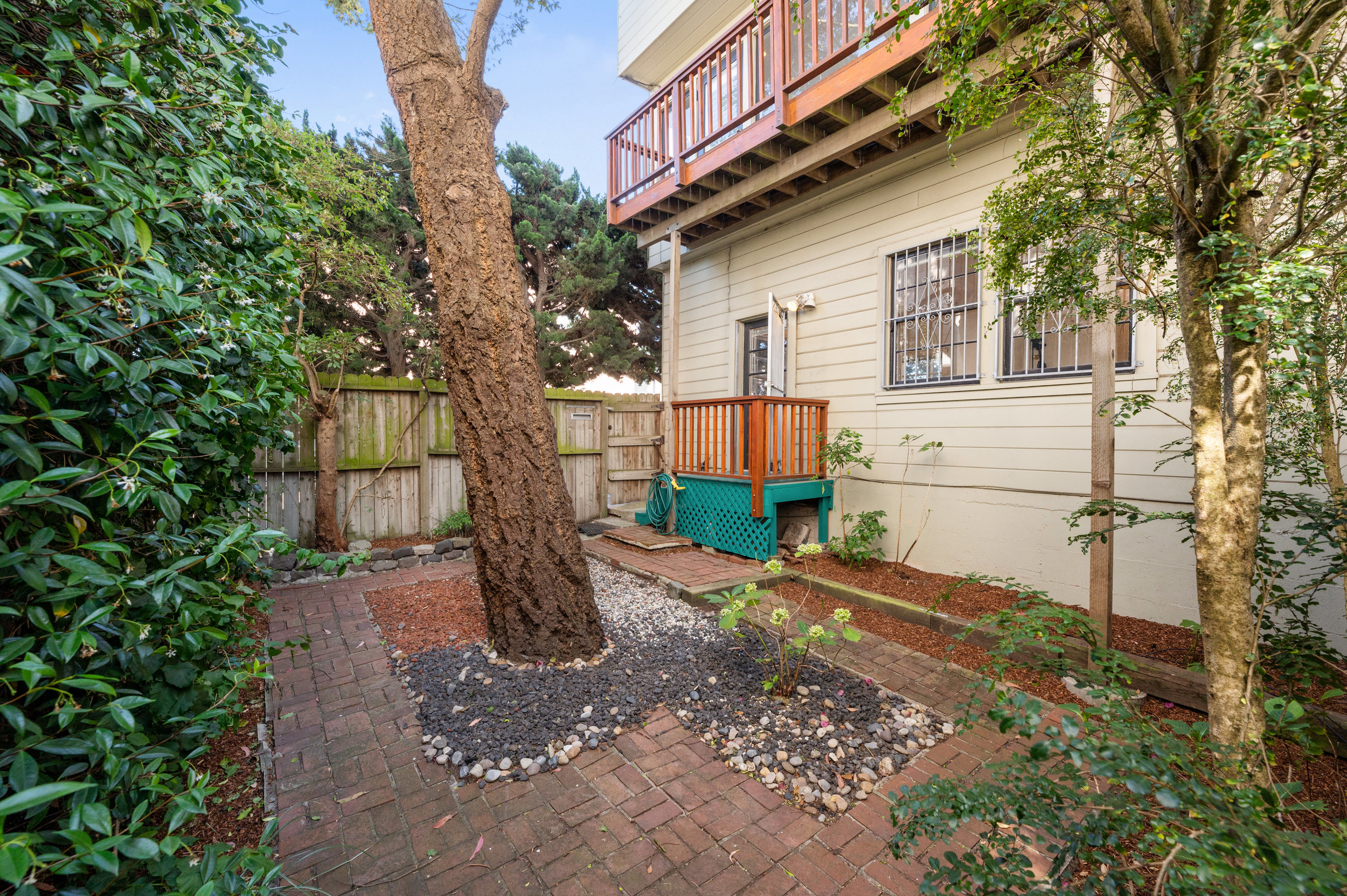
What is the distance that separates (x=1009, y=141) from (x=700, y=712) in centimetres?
482

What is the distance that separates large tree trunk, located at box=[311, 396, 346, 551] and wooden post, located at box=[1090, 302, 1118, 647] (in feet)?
19.6

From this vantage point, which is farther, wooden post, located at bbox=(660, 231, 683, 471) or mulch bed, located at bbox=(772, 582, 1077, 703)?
wooden post, located at bbox=(660, 231, 683, 471)

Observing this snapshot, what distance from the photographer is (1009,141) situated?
4090mm

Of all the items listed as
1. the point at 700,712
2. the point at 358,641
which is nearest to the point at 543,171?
the point at 358,641

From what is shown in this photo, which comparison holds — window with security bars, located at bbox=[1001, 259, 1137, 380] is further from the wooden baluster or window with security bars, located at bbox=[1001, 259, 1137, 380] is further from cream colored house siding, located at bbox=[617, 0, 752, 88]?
cream colored house siding, located at bbox=[617, 0, 752, 88]

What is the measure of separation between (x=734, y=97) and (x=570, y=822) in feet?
23.8

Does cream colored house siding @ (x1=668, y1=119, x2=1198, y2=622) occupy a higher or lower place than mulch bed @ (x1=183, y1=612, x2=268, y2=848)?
higher

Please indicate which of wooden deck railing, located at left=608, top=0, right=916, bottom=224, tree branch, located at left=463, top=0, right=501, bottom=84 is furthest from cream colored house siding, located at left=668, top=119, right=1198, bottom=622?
tree branch, located at left=463, top=0, right=501, bottom=84

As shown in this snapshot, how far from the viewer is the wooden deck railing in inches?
171

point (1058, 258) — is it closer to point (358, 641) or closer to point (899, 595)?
point (899, 595)

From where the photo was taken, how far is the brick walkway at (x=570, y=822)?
5.10 ft

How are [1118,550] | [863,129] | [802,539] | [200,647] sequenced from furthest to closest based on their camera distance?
1. [802,539]
2. [863,129]
3. [1118,550]
4. [200,647]

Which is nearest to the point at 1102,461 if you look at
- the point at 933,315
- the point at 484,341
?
the point at 933,315

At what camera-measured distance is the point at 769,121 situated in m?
4.75
